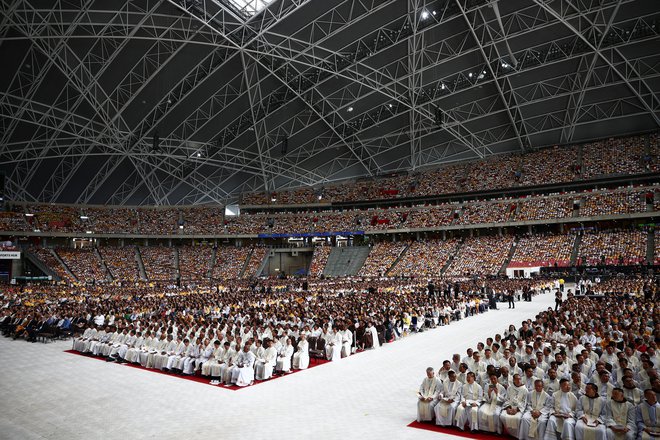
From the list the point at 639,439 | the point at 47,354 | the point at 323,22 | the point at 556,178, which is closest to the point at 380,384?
the point at 639,439

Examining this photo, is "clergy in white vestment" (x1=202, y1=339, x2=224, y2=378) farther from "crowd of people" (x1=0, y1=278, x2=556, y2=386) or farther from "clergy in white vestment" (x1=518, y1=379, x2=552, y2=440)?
"clergy in white vestment" (x1=518, y1=379, x2=552, y2=440)

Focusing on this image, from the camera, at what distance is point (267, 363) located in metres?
12.2

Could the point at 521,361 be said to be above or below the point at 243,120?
below

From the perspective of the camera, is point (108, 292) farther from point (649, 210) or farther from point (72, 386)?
point (649, 210)

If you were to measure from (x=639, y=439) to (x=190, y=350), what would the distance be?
37.3 feet

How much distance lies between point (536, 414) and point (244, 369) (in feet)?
23.7

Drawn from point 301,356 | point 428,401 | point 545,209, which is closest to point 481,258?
point 545,209

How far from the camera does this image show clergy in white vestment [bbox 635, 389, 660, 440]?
653 cm

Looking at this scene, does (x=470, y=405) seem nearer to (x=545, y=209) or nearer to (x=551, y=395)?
(x=551, y=395)

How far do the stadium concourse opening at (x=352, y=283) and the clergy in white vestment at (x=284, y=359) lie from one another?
2.4 inches

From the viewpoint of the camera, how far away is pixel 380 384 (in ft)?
36.6

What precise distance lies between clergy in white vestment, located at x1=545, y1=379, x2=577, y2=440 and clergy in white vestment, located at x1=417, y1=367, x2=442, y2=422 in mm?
2064

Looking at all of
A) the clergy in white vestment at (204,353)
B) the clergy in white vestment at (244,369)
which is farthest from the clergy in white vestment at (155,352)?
the clergy in white vestment at (244,369)

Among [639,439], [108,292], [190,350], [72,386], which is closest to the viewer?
[639,439]
